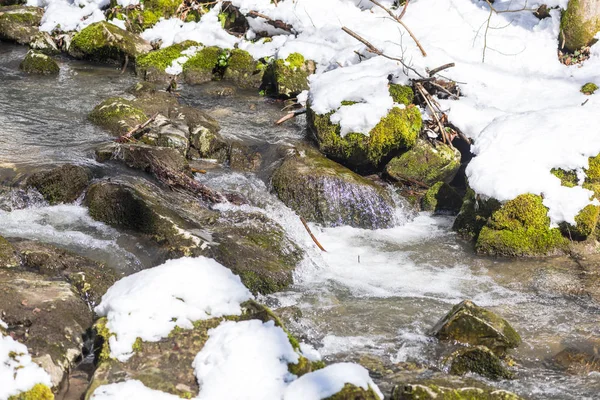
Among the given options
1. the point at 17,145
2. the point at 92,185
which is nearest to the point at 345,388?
the point at 92,185

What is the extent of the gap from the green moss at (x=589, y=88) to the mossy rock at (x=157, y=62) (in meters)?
7.70

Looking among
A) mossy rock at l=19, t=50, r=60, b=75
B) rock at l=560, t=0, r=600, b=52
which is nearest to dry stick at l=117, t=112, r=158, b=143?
mossy rock at l=19, t=50, r=60, b=75

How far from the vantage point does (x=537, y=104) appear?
31.8ft

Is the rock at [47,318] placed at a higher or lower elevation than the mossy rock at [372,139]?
lower

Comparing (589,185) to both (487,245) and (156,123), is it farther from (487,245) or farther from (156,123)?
(156,123)

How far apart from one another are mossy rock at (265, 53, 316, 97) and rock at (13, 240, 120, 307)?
655 centimetres

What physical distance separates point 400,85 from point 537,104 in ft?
7.62

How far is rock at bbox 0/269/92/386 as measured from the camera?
3.74 metres

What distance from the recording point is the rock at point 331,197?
7684 mm

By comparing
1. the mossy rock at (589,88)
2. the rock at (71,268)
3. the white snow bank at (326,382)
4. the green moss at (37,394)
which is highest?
the mossy rock at (589,88)

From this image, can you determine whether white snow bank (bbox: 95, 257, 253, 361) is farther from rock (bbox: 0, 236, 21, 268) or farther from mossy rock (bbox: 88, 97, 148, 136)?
mossy rock (bbox: 88, 97, 148, 136)

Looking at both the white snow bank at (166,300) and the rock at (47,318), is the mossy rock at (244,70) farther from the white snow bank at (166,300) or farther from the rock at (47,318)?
the white snow bank at (166,300)

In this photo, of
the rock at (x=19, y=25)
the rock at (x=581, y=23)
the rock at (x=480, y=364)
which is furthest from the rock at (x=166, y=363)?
the rock at (x=19, y=25)

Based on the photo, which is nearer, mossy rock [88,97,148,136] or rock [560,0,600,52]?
mossy rock [88,97,148,136]
